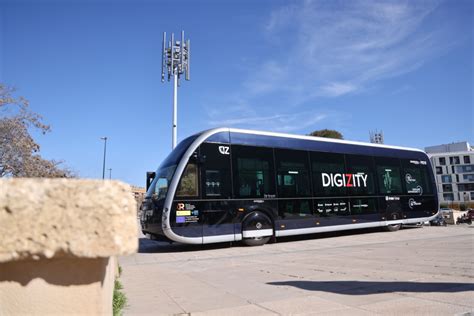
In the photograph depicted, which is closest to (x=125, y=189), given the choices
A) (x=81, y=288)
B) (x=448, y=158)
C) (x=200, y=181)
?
(x=81, y=288)

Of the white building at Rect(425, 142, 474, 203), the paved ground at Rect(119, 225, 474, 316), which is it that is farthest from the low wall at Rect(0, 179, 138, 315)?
the white building at Rect(425, 142, 474, 203)

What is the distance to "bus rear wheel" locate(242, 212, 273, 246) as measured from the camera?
11859mm

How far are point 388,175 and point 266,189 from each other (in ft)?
23.1

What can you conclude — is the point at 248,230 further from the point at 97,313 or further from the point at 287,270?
the point at 97,313

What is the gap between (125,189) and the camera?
1320 mm

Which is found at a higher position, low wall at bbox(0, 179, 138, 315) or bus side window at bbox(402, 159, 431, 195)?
bus side window at bbox(402, 159, 431, 195)

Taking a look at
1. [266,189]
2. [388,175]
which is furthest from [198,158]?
[388,175]

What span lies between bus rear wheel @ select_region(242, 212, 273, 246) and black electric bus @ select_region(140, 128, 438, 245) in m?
0.03

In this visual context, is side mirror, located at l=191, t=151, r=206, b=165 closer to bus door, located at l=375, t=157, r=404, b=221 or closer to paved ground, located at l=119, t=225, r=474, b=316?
paved ground, located at l=119, t=225, r=474, b=316

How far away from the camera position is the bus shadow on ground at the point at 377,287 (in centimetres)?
450

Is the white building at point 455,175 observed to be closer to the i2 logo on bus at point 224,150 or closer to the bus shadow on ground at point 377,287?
the i2 logo on bus at point 224,150

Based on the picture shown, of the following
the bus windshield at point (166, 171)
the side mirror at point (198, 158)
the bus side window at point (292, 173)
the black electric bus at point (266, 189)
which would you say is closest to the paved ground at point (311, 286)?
the black electric bus at point (266, 189)

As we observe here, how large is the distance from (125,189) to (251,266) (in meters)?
6.57

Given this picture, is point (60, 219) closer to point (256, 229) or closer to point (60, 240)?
point (60, 240)
